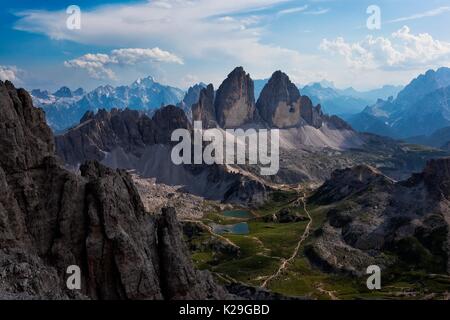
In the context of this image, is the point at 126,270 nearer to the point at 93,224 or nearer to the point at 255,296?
the point at 93,224

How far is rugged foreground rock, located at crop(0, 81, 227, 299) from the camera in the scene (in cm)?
7394

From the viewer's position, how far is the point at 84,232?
7738cm

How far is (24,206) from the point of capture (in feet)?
257

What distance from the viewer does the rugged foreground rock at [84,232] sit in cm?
7394

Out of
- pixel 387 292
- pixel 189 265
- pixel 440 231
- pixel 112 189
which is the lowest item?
pixel 387 292
